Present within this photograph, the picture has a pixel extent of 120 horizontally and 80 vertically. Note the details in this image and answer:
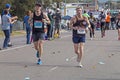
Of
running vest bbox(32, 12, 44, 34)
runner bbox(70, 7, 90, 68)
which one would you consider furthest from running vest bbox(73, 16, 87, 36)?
running vest bbox(32, 12, 44, 34)

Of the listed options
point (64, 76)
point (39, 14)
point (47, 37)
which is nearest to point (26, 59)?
point (39, 14)

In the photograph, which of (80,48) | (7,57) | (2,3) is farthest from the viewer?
(2,3)

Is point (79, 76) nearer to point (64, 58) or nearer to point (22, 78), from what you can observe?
point (22, 78)

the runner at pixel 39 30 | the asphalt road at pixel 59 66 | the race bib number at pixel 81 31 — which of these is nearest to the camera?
the asphalt road at pixel 59 66

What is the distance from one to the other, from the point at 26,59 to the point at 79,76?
453 centimetres

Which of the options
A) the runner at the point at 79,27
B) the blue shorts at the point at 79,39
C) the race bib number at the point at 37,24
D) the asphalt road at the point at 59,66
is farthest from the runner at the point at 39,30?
the blue shorts at the point at 79,39

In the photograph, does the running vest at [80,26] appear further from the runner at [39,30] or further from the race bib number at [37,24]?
the race bib number at [37,24]

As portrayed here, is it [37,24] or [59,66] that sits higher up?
[37,24]

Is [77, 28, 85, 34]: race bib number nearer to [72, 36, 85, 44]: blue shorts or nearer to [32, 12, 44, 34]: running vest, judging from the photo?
[72, 36, 85, 44]: blue shorts

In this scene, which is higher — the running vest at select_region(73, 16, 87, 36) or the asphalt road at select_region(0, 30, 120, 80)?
the running vest at select_region(73, 16, 87, 36)

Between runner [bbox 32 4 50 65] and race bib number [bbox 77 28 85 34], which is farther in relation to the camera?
runner [bbox 32 4 50 65]

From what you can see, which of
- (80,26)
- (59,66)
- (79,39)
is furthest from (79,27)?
(59,66)

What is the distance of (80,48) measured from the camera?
46.1 feet

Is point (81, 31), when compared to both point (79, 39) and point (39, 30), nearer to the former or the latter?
point (79, 39)
